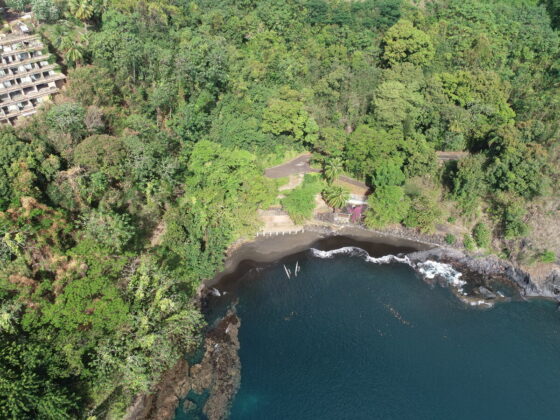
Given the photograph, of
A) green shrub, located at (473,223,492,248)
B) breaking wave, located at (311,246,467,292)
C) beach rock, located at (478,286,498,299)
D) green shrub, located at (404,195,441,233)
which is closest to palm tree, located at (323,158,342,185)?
breaking wave, located at (311,246,467,292)

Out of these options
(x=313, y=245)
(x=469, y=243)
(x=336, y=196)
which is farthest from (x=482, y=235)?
(x=313, y=245)

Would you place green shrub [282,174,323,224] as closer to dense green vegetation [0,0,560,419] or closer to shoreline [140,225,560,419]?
dense green vegetation [0,0,560,419]

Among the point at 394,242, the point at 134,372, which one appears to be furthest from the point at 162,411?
the point at 394,242

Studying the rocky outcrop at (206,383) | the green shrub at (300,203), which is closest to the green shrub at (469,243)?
the green shrub at (300,203)

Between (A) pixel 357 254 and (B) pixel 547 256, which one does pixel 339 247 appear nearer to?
(A) pixel 357 254

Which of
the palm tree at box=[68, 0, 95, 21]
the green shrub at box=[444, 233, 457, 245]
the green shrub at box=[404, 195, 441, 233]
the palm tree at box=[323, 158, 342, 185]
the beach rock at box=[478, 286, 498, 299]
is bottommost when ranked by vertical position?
the beach rock at box=[478, 286, 498, 299]

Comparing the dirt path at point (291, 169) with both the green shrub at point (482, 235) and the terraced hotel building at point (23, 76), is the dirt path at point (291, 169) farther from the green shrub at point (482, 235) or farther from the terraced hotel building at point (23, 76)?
the terraced hotel building at point (23, 76)
